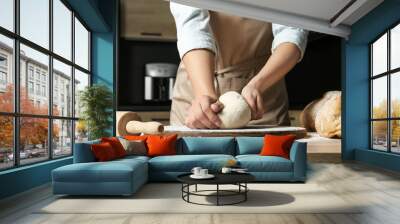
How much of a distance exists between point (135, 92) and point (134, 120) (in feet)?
2.68

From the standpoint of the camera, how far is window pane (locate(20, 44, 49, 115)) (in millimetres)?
4684

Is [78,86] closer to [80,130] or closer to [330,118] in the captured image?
[80,130]

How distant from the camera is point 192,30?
460cm

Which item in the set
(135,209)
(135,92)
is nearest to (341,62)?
(135,92)

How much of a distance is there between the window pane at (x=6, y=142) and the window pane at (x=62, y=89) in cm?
144

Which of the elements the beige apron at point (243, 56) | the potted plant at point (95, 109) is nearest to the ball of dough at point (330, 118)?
the beige apron at point (243, 56)

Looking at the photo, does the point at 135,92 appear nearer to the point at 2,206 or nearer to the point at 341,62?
the point at 341,62

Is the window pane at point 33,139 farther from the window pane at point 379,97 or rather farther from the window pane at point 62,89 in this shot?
the window pane at point 379,97

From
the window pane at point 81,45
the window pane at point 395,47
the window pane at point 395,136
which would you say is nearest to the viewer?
the window pane at point 395,136

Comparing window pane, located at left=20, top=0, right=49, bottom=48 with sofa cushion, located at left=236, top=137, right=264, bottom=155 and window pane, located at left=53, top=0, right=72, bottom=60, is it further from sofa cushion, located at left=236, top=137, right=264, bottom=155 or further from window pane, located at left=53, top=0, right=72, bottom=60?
sofa cushion, located at left=236, top=137, right=264, bottom=155

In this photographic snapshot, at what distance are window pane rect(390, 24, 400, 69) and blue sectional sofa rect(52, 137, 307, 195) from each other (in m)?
2.73

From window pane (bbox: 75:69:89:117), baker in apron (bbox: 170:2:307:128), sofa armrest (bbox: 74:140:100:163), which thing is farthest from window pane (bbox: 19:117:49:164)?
baker in apron (bbox: 170:2:307:128)

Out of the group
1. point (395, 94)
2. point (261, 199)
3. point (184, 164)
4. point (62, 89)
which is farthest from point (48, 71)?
point (395, 94)

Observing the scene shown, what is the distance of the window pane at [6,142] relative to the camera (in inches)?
163
